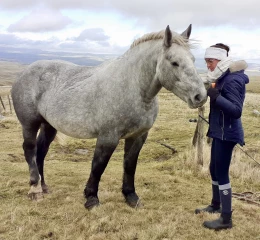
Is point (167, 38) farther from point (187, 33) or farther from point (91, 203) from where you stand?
point (91, 203)

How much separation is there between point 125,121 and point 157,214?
165 cm

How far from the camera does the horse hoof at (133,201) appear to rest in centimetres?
552

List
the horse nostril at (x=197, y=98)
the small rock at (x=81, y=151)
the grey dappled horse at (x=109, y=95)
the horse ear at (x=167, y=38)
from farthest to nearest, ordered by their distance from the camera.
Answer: the small rock at (x=81, y=151), the grey dappled horse at (x=109, y=95), the horse ear at (x=167, y=38), the horse nostril at (x=197, y=98)

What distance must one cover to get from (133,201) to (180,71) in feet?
8.61

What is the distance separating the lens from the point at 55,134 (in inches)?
261

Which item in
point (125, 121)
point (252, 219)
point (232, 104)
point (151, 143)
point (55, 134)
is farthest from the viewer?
point (151, 143)

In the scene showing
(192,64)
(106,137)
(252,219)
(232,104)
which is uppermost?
(192,64)

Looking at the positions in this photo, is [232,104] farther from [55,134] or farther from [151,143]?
[151,143]

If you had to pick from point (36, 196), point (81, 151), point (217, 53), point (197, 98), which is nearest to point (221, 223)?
point (197, 98)

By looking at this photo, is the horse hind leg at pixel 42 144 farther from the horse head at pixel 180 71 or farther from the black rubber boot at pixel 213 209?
the black rubber boot at pixel 213 209

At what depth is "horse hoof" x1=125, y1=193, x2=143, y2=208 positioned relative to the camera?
18.1 ft

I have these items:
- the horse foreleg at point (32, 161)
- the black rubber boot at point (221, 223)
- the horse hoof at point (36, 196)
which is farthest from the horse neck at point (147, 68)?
the horse hoof at point (36, 196)

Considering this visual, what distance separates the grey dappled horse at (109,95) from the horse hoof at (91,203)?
1 cm

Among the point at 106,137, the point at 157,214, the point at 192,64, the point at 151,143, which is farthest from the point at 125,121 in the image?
the point at 151,143
